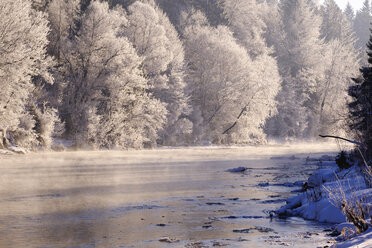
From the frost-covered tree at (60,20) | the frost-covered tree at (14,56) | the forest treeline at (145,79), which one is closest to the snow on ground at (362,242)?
the frost-covered tree at (14,56)

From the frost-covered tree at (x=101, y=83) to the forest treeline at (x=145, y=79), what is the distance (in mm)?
80

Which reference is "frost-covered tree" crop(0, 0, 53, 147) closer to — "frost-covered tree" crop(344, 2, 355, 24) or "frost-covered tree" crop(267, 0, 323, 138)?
"frost-covered tree" crop(267, 0, 323, 138)

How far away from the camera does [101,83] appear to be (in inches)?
1729

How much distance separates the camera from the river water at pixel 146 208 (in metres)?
11.0

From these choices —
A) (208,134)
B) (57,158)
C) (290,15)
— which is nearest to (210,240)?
(57,158)

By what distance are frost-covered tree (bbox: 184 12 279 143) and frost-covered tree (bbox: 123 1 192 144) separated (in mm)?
3849

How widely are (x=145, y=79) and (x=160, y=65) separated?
3.72 meters

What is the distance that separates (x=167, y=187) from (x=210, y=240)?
9451 mm

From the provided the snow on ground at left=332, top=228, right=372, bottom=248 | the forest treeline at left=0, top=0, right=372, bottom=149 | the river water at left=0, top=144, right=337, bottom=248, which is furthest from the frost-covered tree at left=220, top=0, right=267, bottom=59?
the snow on ground at left=332, top=228, right=372, bottom=248

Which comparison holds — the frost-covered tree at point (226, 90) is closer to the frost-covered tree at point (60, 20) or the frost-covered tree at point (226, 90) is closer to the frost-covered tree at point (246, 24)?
the frost-covered tree at point (246, 24)

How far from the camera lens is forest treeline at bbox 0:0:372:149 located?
121 ft

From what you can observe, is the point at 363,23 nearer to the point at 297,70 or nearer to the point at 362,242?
the point at 297,70

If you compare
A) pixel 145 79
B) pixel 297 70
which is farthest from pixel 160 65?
pixel 297 70

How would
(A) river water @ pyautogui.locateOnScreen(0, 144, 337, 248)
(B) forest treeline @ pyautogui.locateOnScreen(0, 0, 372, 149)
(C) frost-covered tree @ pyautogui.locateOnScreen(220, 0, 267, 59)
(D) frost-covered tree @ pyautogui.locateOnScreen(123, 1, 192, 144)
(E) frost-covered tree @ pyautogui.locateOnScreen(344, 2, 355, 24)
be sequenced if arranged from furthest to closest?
(E) frost-covered tree @ pyautogui.locateOnScreen(344, 2, 355, 24)
(C) frost-covered tree @ pyautogui.locateOnScreen(220, 0, 267, 59)
(D) frost-covered tree @ pyautogui.locateOnScreen(123, 1, 192, 144)
(B) forest treeline @ pyautogui.locateOnScreen(0, 0, 372, 149)
(A) river water @ pyautogui.locateOnScreen(0, 144, 337, 248)
